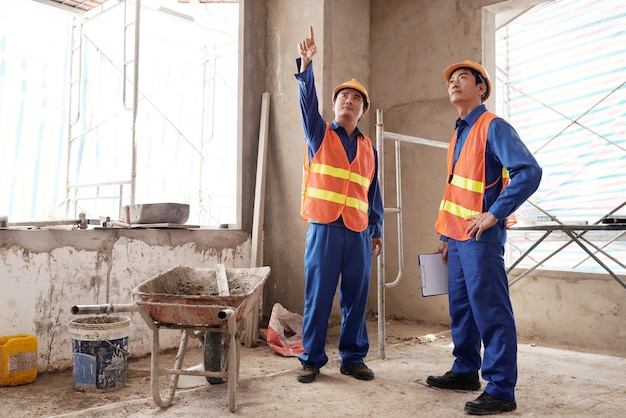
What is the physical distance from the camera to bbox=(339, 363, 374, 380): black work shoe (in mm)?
3072

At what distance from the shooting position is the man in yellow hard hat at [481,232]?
2.45m

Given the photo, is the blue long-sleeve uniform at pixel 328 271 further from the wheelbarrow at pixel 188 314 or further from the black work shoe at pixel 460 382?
the black work shoe at pixel 460 382

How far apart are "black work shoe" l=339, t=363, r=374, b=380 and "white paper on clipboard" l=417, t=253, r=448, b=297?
628 millimetres

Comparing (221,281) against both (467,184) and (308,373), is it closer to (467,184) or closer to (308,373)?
(308,373)

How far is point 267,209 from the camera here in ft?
15.0

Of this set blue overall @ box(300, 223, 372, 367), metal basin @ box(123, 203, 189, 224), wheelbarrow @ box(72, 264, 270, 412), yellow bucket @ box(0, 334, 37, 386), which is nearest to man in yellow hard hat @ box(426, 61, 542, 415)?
blue overall @ box(300, 223, 372, 367)

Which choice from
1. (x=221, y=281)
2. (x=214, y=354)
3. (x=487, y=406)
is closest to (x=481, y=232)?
(x=487, y=406)

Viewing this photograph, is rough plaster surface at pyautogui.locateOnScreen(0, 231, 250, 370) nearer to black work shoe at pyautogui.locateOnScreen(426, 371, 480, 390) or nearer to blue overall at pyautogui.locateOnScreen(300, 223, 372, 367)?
blue overall at pyautogui.locateOnScreen(300, 223, 372, 367)

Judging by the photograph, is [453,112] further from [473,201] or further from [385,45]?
[473,201]

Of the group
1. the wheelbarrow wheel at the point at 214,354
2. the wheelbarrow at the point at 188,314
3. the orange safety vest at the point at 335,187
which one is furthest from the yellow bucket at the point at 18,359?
the orange safety vest at the point at 335,187

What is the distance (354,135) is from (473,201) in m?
1.01

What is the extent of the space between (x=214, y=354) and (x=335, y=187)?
4.19 ft

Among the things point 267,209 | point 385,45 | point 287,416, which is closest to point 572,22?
point 385,45

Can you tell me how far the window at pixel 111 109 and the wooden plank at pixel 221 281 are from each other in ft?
10.4
